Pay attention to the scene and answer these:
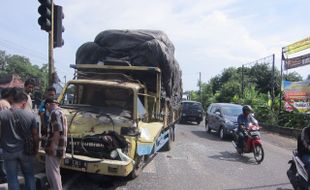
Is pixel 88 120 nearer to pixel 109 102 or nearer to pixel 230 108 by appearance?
pixel 109 102

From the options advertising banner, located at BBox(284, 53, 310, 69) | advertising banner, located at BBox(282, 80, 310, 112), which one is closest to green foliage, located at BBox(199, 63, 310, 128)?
advertising banner, located at BBox(282, 80, 310, 112)

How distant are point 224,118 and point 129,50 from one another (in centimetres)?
844

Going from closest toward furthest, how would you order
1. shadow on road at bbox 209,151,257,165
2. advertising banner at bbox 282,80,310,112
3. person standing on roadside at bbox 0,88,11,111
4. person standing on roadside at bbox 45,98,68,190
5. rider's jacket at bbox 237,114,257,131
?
person standing on roadside at bbox 45,98,68,190
person standing on roadside at bbox 0,88,11,111
shadow on road at bbox 209,151,257,165
rider's jacket at bbox 237,114,257,131
advertising banner at bbox 282,80,310,112

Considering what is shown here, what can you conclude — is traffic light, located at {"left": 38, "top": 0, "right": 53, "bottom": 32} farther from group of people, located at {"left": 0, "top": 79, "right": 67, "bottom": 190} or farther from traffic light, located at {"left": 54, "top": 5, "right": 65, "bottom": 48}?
group of people, located at {"left": 0, "top": 79, "right": 67, "bottom": 190}

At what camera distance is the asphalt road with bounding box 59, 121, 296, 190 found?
8.10 m

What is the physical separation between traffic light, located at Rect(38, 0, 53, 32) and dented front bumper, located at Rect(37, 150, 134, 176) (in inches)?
167

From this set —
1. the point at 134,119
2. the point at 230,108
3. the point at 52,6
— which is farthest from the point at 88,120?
the point at 230,108

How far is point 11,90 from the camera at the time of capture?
6.27 metres

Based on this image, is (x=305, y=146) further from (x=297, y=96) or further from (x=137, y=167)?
(x=297, y=96)

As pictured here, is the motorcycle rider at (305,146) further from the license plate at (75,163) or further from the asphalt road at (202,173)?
the license plate at (75,163)

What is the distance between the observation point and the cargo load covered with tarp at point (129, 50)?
10422 millimetres

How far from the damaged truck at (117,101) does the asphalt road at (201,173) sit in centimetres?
52

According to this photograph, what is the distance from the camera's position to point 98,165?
7.06 metres

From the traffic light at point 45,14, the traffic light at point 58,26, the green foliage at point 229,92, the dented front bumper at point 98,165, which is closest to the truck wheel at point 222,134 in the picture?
the traffic light at point 58,26
